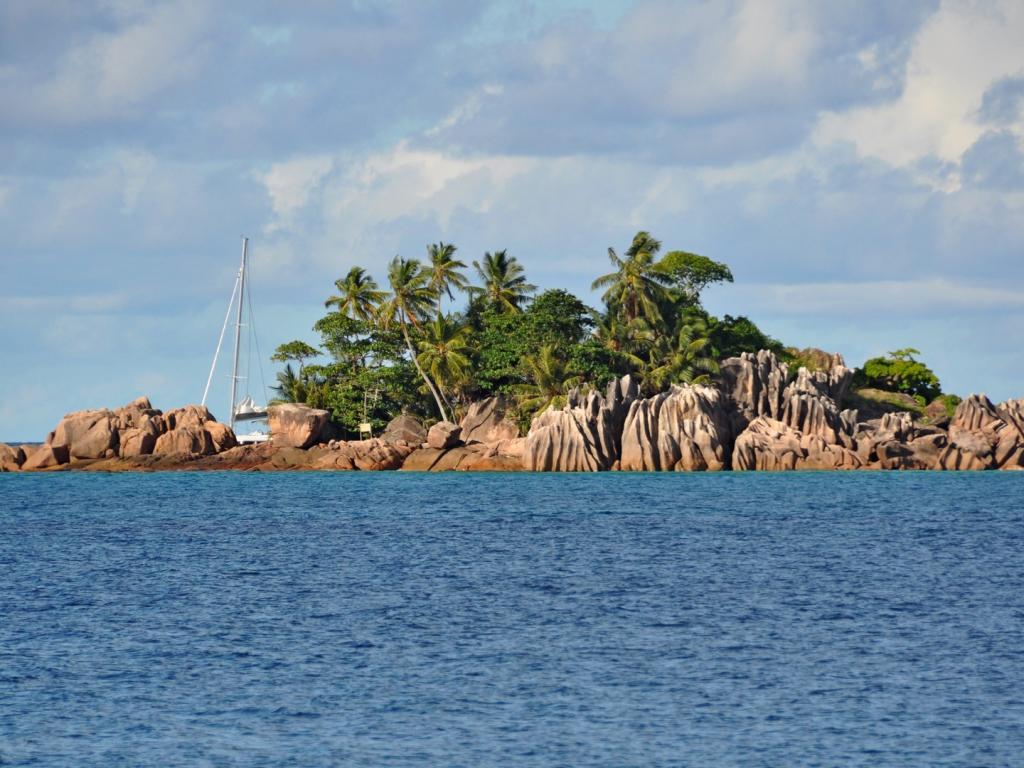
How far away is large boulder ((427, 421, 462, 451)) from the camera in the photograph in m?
108

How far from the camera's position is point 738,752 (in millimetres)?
22750

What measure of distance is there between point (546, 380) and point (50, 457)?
42.7 meters

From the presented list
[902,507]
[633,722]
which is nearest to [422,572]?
[633,722]

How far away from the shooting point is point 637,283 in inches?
4360

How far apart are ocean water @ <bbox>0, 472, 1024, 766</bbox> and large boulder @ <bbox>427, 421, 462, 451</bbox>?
42714 millimetres

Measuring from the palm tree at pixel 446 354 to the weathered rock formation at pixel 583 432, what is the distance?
10.8 meters

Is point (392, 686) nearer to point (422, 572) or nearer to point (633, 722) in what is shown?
point (633, 722)

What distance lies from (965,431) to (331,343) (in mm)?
51643

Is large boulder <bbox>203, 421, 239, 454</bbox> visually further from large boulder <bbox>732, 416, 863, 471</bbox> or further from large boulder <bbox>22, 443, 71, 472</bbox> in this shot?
large boulder <bbox>732, 416, 863, 471</bbox>

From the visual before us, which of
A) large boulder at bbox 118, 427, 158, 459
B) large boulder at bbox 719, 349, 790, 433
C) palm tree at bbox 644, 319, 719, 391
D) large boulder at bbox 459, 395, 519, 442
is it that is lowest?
large boulder at bbox 118, 427, 158, 459

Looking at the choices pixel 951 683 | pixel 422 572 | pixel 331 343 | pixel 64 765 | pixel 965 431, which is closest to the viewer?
pixel 64 765

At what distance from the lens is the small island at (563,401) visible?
10312cm

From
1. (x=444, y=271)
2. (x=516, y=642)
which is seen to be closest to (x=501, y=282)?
(x=444, y=271)

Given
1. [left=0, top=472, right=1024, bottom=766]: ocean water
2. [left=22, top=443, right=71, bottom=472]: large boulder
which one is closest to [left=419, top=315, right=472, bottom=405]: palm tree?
[left=22, top=443, right=71, bottom=472]: large boulder
